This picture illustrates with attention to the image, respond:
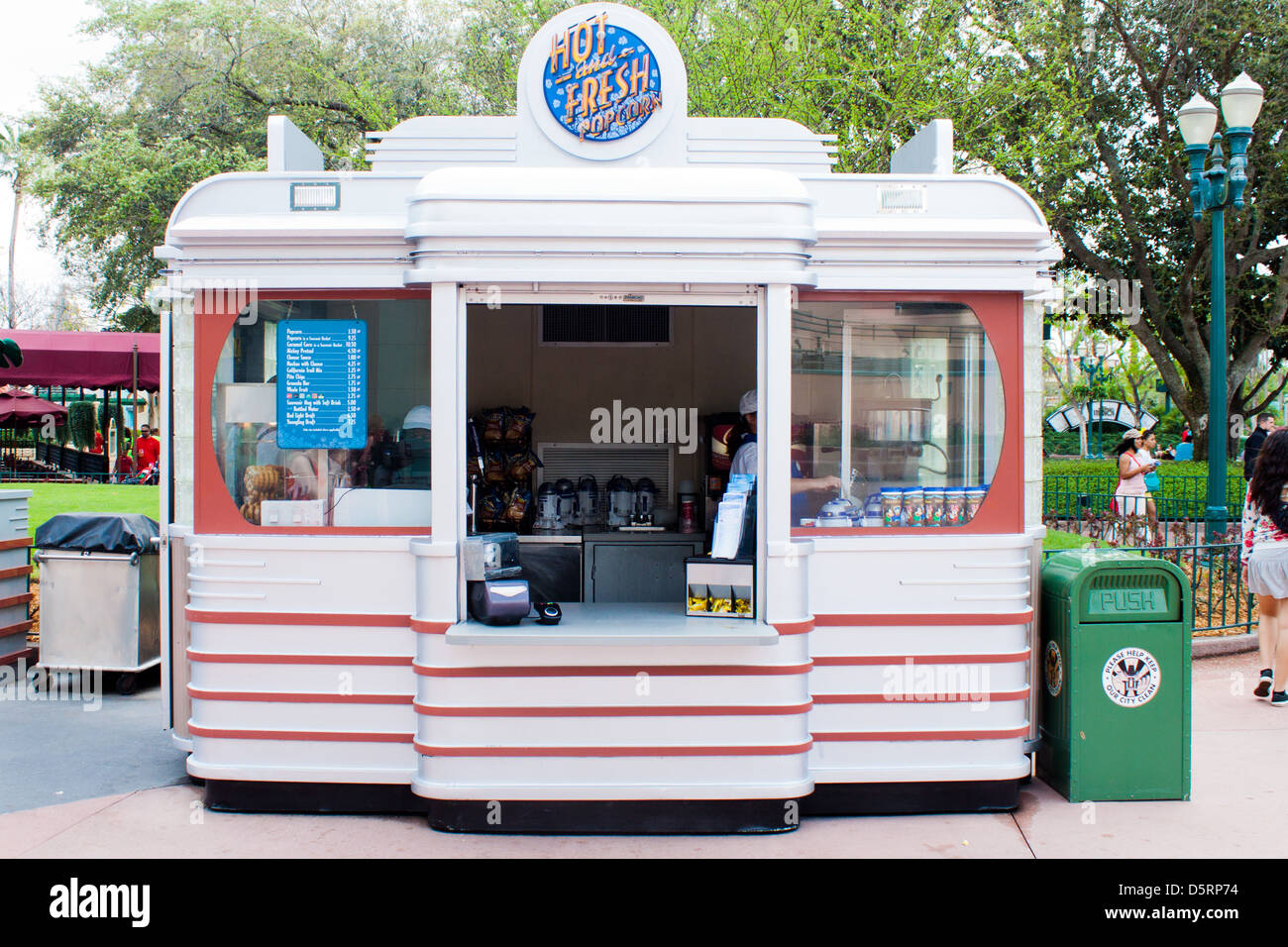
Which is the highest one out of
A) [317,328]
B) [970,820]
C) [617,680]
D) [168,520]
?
[317,328]

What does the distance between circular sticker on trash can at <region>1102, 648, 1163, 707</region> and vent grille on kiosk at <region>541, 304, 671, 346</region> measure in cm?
368

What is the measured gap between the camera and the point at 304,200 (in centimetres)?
450

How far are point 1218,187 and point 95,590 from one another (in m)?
9.80

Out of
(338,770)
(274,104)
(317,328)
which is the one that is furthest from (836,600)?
(274,104)

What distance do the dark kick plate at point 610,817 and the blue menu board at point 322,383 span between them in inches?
66.4

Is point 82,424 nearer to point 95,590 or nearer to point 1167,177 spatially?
point 95,590

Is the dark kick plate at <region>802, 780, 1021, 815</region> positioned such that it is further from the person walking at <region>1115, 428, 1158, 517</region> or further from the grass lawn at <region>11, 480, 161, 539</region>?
the person walking at <region>1115, 428, 1158, 517</region>

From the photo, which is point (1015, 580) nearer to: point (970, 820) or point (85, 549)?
point (970, 820)

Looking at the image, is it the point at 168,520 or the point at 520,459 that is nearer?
the point at 168,520

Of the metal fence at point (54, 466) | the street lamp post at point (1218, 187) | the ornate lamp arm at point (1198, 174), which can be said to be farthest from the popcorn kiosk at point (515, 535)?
the metal fence at point (54, 466)

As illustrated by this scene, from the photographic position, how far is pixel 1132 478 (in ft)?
38.4

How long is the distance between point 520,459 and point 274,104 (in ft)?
47.5
